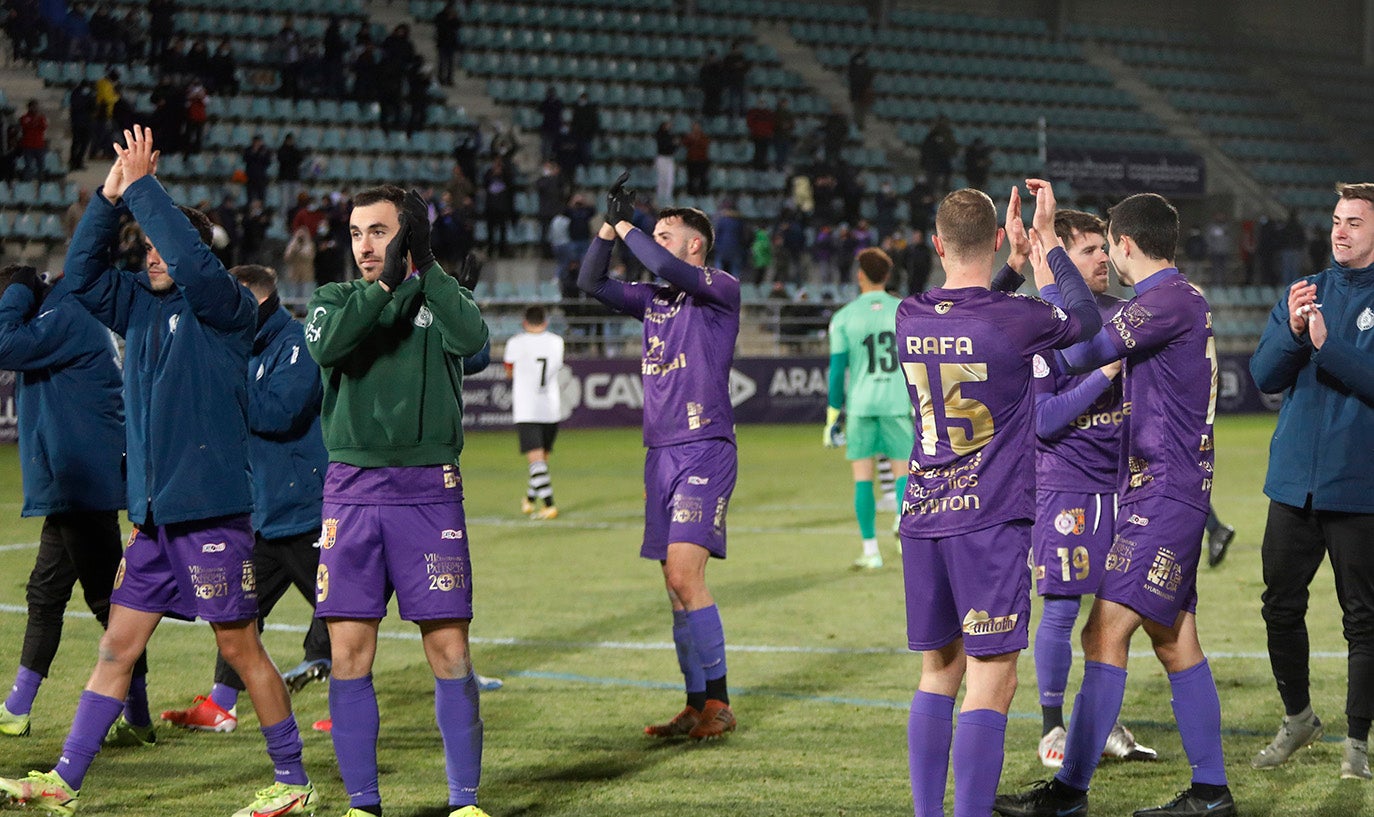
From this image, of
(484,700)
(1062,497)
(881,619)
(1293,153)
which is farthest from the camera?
(1293,153)

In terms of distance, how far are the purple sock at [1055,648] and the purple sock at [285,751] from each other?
9.91 ft

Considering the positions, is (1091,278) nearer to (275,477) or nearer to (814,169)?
(275,477)

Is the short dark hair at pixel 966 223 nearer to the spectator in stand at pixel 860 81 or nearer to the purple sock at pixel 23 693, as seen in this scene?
the purple sock at pixel 23 693

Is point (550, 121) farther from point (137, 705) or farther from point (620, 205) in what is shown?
point (137, 705)

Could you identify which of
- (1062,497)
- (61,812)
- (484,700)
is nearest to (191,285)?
(61,812)

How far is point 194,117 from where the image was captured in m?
26.2

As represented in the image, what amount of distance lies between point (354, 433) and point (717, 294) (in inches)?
92.2

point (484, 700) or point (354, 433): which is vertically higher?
point (354, 433)

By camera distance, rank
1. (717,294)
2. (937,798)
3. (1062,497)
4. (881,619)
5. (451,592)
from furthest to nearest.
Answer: (881,619), (717,294), (1062,497), (451,592), (937,798)

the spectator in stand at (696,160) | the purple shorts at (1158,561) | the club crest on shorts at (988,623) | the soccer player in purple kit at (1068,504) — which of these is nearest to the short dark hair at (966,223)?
the club crest on shorts at (988,623)

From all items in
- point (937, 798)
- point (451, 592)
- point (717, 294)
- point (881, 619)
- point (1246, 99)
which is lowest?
point (881, 619)

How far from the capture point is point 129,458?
584 centimetres

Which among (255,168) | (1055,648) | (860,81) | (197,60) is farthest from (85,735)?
(860,81)

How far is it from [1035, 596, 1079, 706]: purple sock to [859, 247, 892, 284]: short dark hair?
6.12 m
